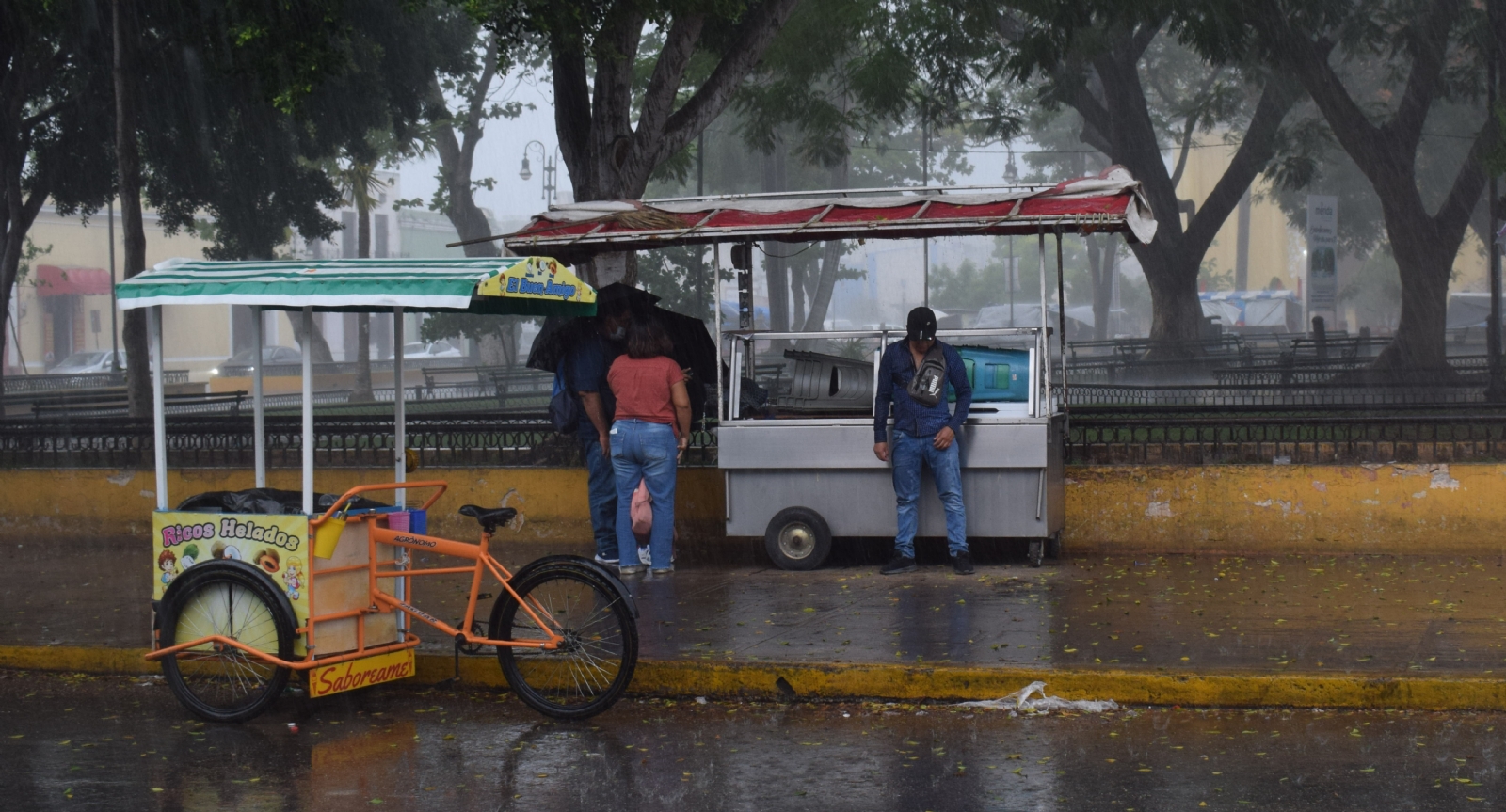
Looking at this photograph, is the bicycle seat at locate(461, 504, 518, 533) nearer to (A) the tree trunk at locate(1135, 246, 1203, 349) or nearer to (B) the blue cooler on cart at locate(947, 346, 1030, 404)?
(B) the blue cooler on cart at locate(947, 346, 1030, 404)

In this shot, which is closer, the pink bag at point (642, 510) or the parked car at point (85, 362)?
the pink bag at point (642, 510)

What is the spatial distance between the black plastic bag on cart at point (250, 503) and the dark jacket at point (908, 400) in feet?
11.8

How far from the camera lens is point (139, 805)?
5.14 metres

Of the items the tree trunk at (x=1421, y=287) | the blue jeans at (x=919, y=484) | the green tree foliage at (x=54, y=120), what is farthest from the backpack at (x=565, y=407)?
the tree trunk at (x=1421, y=287)

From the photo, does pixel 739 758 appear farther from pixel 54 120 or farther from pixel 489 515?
pixel 54 120

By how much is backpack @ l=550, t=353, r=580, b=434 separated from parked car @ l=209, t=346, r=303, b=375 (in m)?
42.5

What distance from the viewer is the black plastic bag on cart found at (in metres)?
6.62

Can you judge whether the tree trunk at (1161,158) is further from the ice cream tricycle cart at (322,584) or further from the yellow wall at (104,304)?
the yellow wall at (104,304)

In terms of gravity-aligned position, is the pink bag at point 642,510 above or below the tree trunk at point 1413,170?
below

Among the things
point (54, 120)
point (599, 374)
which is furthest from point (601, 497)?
point (54, 120)

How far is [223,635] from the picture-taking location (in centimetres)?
653

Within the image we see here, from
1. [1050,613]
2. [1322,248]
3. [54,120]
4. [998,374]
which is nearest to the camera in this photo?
[1050,613]

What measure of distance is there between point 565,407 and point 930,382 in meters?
2.48

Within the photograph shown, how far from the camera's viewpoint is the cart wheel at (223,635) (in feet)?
21.1
